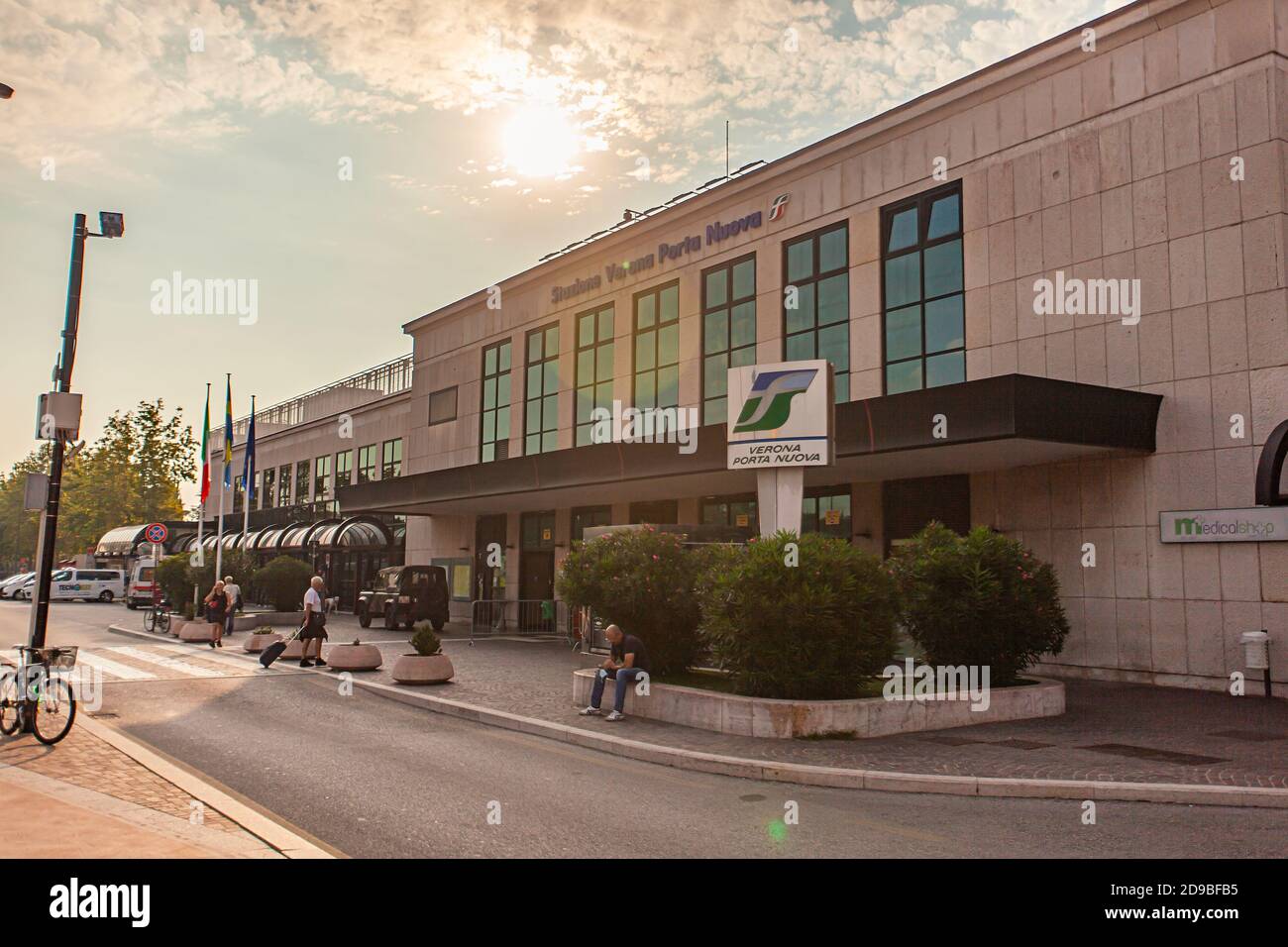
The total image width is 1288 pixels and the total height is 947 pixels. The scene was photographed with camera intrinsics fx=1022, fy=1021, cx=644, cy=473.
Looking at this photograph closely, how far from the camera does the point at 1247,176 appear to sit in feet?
53.1

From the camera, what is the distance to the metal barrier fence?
1200 inches

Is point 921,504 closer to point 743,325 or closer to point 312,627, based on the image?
point 743,325

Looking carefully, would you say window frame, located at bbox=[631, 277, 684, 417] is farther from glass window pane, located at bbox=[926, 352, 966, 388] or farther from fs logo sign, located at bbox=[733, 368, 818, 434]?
fs logo sign, located at bbox=[733, 368, 818, 434]

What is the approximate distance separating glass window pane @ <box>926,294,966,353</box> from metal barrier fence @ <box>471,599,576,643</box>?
43.1 feet

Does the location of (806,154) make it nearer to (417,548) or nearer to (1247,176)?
(1247,176)

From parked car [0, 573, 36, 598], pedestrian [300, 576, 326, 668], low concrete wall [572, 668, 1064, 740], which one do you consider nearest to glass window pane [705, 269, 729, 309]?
pedestrian [300, 576, 326, 668]

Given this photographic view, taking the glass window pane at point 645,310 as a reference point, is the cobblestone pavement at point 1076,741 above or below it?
below

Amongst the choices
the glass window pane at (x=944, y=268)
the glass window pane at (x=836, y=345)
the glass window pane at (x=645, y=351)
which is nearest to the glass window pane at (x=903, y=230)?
the glass window pane at (x=944, y=268)

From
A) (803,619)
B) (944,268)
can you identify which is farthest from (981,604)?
(944,268)

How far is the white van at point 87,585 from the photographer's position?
5269 cm

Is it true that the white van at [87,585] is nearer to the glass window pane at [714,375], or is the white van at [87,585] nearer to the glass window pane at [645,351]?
the glass window pane at [645,351]

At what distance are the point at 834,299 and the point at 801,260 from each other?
1676 mm

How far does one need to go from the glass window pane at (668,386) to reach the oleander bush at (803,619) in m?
15.5

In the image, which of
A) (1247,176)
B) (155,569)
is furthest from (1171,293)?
(155,569)
